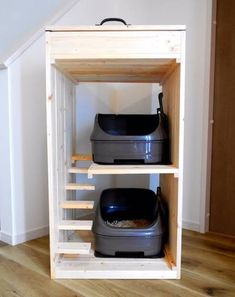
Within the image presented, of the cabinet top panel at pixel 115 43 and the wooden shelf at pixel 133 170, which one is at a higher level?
the cabinet top panel at pixel 115 43

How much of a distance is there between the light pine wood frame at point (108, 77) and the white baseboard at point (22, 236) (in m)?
0.30

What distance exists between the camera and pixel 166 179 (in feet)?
5.56

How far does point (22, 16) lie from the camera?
2.04 metres

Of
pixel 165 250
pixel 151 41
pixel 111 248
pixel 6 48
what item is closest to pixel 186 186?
pixel 165 250

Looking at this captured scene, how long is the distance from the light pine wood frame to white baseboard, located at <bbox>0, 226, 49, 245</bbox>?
0.99 feet

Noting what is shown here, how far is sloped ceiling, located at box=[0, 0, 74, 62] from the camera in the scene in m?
1.94

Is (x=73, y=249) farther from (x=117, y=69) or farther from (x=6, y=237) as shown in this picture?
(x=117, y=69)

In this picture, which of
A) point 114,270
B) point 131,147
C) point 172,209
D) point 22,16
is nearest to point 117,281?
point 114,270

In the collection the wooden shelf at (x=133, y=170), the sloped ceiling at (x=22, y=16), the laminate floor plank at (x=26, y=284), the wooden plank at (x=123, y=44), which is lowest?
the laminate floor plank at (x=26, y=284)

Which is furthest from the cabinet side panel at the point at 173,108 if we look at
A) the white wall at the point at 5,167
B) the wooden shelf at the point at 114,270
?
the white wall at the point at 5,167

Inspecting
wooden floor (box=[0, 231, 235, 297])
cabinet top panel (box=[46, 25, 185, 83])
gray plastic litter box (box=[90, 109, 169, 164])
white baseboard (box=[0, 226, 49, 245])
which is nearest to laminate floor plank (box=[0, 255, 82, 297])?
wooden floor (box=[0, 231, 235, 297])

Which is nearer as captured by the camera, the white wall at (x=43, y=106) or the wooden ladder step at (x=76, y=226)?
the wooden ladder step at (x=76, y=226)

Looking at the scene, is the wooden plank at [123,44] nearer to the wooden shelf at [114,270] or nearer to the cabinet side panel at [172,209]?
the cabinet side panel at [172,209]

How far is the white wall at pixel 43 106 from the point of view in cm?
178
